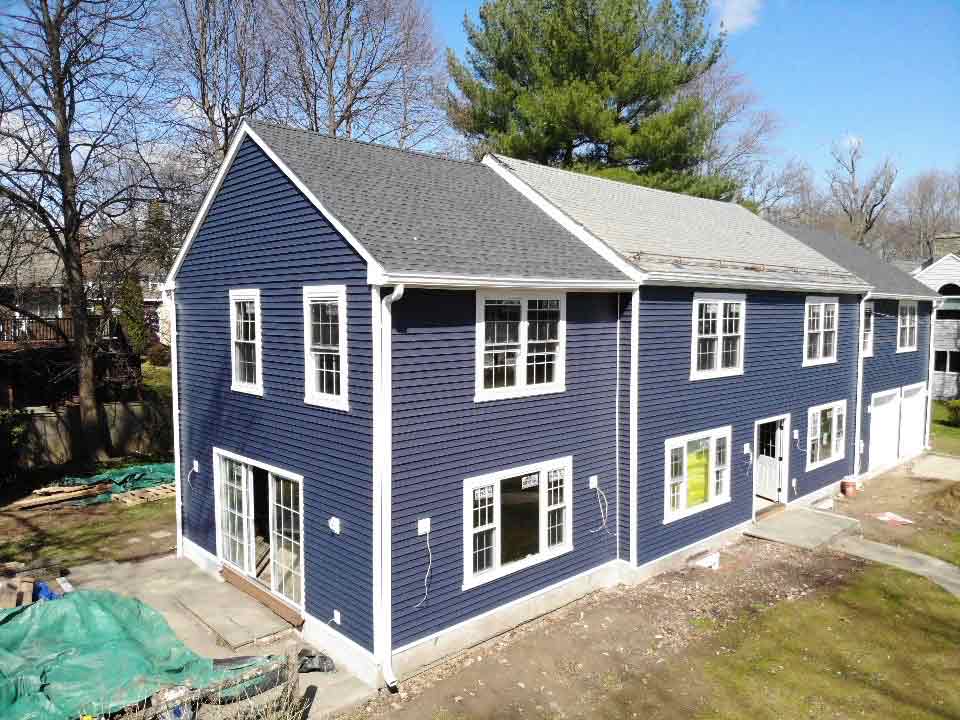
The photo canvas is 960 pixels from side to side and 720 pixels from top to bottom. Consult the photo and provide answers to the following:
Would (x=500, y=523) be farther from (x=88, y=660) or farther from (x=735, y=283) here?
(x=735, y=283)

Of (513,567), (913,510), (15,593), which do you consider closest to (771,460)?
(913,510)

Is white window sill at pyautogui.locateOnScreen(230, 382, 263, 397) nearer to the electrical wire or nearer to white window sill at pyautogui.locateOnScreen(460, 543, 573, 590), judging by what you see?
the electrical wire

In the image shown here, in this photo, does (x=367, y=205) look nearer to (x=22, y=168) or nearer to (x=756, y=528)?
(x=756, y=528)

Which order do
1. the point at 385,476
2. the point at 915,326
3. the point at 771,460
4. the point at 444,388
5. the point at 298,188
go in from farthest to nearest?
the point at 915,326 → the point at 771,460 → the point at 298,188 → the point at 444,388 → the point at 385,476

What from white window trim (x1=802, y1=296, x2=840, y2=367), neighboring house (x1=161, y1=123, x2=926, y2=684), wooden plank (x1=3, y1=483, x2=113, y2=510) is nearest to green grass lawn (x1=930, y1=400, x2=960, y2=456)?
white window trim (x1=802, y1=296, x2=840, y2=367)

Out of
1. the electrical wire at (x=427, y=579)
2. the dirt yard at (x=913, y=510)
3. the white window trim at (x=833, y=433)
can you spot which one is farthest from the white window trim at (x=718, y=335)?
the electrical wire at (x=427, y=579)

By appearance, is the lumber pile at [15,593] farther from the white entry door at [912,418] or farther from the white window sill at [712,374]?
the white entry door at [912,418]

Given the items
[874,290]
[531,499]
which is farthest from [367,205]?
[874,290]
